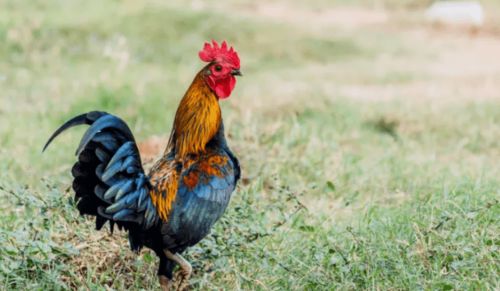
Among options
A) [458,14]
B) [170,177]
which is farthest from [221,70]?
[458,14]

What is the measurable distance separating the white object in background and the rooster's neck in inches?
448

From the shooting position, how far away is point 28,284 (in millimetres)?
4367

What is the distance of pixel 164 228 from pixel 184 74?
669 cm

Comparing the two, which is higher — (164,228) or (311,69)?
(164,228)

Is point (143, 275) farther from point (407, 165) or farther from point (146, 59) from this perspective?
point (146, 59)

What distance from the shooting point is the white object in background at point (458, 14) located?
15508 mm

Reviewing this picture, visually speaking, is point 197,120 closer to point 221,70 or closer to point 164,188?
point 221,70

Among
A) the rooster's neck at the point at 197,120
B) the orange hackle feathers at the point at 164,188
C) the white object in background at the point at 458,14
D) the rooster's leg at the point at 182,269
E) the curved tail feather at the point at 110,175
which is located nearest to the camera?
the curved tail feather at the point at 110,175

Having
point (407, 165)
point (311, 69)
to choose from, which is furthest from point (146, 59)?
point (407, 165)

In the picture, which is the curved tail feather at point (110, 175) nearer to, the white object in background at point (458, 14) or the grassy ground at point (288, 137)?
the grassy ground at point (288, 137)

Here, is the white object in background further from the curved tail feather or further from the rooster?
the curved tail feather

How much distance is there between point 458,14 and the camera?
15.7 m

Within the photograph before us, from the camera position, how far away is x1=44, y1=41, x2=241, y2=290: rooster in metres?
4.07

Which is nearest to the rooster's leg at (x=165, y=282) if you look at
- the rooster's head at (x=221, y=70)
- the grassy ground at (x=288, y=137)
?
the grassy ground at (x=288, y=137)
